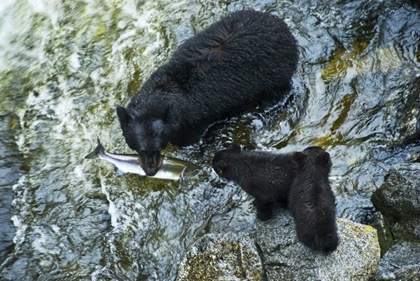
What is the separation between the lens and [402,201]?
6.70 m

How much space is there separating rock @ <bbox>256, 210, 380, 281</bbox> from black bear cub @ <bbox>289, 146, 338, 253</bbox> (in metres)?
0.15

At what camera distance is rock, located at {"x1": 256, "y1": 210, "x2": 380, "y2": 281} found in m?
6.20

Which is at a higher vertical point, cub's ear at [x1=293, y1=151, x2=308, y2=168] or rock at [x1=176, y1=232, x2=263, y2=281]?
cub's ear at [x1=293, y1=151, x2=308, y2=168]

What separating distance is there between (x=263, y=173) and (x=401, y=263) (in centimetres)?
163

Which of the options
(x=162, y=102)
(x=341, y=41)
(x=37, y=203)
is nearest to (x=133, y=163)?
(x=162, y=102)

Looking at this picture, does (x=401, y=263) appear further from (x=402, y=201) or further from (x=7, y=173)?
(x=7, y=173)

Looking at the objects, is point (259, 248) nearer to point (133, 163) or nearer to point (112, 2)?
point (133, 163)

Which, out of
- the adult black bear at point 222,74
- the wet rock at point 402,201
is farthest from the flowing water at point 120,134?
the wet rock at point 402,201

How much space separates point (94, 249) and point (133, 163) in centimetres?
112

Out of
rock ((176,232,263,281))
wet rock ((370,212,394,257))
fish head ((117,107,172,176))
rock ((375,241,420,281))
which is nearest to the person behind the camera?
rock ((375,241,420,281))

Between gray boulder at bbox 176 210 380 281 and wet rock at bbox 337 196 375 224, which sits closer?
gray boulder at bbox 176 210 380 281

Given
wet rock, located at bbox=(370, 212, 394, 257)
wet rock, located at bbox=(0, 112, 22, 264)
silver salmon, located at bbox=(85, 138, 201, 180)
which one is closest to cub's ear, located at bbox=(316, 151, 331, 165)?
wet rock, located at bbox=(370, 212, 394, 257)

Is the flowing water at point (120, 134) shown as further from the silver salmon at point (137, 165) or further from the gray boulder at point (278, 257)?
the gray boulder at point (278, 257)

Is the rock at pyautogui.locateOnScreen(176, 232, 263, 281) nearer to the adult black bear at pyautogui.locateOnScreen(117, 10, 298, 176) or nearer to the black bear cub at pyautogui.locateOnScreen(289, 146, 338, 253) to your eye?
the black bear cub at pyautogui.locateOnScreen(289, 146, 338, 253)
